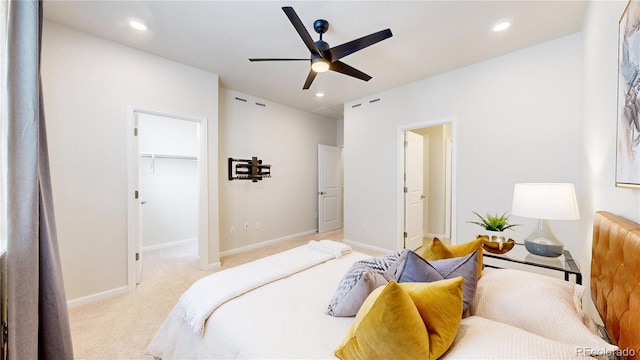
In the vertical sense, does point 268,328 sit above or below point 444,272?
below

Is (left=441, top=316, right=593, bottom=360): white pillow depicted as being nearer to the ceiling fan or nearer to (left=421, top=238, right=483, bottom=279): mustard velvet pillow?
(left=421, top=238, right=483, bottom=279): mustard velvet pillow

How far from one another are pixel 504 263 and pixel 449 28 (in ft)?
8.26

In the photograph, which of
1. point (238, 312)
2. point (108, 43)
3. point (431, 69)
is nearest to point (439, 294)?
point (238, 312)

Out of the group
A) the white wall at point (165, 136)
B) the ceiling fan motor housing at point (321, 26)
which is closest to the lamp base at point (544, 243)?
the ceiling fan motor housing at point (321, 26)

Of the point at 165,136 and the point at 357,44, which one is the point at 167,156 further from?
the point at 357,44

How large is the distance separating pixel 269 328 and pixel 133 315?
1910 mm

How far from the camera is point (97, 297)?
2439 millimetres

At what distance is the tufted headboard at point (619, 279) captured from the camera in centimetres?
75

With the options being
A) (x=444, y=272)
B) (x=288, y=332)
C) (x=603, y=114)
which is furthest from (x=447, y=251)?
(x=603, y=114)

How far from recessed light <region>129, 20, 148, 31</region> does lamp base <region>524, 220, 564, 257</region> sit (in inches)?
149

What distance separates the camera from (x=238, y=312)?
48.7 inches

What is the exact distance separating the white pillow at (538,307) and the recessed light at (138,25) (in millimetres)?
3312

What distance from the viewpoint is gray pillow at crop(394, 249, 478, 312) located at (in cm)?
114

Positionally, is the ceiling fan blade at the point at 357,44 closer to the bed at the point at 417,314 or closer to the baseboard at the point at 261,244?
the bed at the point at 417,314
